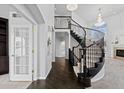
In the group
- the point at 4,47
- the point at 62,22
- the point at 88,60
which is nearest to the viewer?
the point at 88,60

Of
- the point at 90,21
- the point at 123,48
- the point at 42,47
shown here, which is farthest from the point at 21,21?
the point at 90,21

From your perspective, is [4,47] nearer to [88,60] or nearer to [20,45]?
[20,45]

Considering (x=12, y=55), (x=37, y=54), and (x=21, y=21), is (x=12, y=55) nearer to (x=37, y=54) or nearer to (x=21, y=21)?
(x=37, y=54)

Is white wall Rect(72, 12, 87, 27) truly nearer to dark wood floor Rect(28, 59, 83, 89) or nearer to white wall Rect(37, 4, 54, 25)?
white wall Rect(37, 4, 54, 25)

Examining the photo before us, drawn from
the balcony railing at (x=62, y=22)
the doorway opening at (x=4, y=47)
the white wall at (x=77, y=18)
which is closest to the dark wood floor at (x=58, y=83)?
the doorway opening at (x=4, y=47)

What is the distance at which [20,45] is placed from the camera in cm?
479

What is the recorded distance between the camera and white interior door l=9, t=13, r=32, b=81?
475cm

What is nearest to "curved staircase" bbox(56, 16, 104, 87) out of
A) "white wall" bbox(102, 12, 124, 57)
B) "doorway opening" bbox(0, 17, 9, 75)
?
"doorway opening" bbox(0, 17, 9, 75)

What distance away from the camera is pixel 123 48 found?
35.9 ft

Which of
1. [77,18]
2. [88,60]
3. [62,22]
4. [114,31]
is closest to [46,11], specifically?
[88,60]

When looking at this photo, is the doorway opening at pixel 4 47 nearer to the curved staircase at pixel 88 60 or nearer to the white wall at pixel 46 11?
the white wall at pixel 46 11

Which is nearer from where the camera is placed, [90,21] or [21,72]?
[21,72]

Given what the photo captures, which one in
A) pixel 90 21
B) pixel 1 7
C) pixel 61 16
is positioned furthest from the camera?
pixel 90 21

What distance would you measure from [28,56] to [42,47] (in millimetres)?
628
